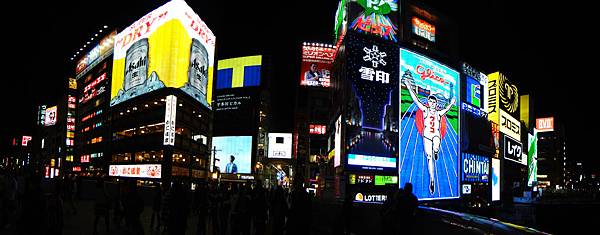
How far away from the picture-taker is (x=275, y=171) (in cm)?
12988

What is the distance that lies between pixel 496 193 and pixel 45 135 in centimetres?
10460

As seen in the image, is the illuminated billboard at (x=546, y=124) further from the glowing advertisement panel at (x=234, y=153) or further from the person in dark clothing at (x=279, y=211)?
the person in dark clothing at (x=279, y=211)

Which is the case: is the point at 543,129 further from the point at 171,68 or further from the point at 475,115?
the point at 171,68

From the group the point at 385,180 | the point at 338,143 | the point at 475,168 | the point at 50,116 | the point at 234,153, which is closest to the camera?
the point at 385,180

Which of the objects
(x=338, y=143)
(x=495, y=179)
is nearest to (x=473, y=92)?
(x=495, y=179)

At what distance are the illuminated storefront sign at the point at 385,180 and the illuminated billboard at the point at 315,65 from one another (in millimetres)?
44493

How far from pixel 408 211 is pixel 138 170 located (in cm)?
6679

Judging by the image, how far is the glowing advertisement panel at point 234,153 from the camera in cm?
9875

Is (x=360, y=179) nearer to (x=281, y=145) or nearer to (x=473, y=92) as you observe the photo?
(x=473, y=92)

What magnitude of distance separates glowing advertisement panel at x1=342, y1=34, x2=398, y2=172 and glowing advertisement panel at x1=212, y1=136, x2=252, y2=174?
185ft

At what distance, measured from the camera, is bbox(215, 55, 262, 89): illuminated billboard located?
4316 inches

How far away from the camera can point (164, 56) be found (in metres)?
66.0

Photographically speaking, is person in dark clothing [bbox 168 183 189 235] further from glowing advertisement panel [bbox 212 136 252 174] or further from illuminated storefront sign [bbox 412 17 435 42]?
glowing advertisement panel [bbox 212 136 252 174]

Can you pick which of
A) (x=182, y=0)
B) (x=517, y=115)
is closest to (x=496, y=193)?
(x=517, y=115)
